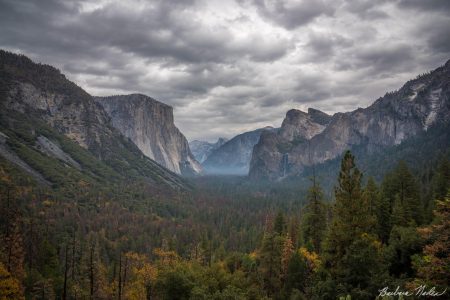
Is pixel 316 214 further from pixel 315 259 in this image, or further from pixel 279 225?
pixel 279 225

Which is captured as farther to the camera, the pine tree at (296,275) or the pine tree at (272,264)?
the pine tree at (272,264)

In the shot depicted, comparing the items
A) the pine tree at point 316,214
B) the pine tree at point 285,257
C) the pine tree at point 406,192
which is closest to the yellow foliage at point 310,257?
the pine tree at point 316,214

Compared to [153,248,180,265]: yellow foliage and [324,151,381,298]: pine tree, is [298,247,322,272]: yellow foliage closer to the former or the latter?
[324,151,381,298]: pine tree

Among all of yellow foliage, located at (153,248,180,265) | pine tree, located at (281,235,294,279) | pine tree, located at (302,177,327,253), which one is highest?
pine tree, located at (302,177,327,253)

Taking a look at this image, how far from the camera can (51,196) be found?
18538 cm

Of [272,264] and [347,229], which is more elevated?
[347,229]

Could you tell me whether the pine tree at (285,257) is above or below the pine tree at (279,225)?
below

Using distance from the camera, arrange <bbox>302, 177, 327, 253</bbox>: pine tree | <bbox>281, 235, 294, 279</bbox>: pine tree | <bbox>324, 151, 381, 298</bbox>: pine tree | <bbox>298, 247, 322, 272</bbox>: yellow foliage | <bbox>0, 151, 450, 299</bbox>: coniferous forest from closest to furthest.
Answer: <bbox>0, 151, 450, 299</bbox>: coniferous forest
<bbox>324, 151, 381, 298</bbox>: pine tree
<bbox>298, 247, 322, 272</bbox>: yellow foliage
<bbox>302, 177, 327, 253</bbox>: pine tree
<bbox>281, 235, 294, 279</bbox>: pine tree

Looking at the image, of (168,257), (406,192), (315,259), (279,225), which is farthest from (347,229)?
(168,257)

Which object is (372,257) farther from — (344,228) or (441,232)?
(441,232)

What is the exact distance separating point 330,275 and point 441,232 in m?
14.1

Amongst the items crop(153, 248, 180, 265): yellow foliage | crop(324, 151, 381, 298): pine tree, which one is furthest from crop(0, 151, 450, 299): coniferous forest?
crop(153, 248, 180, 265): yellow foliage

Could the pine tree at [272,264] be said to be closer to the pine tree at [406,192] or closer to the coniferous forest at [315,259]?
the coniferous forest at [315,259]

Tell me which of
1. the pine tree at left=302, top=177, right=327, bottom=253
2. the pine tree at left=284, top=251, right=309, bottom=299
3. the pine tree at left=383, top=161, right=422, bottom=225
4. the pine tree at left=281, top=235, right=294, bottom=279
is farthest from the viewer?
the pine tree at left=383, top=161, right=422, bottom=225
